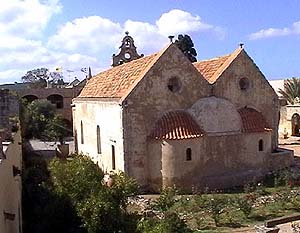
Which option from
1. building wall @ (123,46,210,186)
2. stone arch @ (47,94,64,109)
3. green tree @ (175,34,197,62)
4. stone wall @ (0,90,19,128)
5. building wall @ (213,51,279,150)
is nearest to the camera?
stone wall @ (0,90,19,128)

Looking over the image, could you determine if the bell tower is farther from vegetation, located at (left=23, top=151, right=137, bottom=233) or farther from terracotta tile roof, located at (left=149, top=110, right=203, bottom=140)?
vegetation, located at (left=23, top=151, right=137, bottom=233)

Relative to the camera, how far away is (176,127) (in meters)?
23.6

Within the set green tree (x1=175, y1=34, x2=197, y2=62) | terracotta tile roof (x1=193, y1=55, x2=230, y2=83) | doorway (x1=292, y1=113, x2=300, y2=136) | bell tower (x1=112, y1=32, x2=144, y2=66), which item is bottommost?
doorway (x1=292, y1=113, x2=300, y2=136)

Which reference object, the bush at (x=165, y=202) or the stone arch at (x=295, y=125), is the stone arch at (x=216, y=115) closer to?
the bush at (x=165, y=202)

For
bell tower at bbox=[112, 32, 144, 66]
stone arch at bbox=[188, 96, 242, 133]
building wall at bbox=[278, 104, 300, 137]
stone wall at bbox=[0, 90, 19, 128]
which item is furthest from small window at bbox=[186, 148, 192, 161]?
building wall at bbox=[278, 104, 300, 137]

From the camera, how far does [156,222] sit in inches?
596

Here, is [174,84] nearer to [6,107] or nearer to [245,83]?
[245,83]

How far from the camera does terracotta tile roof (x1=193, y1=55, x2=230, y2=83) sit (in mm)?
26906

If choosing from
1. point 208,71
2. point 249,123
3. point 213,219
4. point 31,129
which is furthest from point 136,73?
point 31,129

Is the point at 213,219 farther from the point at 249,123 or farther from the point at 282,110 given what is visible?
the point at 282,110

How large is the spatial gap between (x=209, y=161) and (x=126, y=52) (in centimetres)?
1351

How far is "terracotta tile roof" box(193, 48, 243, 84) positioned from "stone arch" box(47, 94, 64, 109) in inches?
1334

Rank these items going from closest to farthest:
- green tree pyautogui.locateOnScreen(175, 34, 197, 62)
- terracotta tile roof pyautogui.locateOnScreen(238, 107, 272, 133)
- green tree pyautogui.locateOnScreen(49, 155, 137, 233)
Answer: green tree pyautogui.locateOnScreen(49, 155, 137, 233), terracotta tile roof pyautogui.locateOnScreen(238, 107, 272, 133), green tree pyautogui.locateOnScreen(175, 34, 197, 62)

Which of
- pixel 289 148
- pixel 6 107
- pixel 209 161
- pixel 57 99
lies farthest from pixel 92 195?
pixel 57 99
